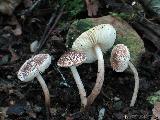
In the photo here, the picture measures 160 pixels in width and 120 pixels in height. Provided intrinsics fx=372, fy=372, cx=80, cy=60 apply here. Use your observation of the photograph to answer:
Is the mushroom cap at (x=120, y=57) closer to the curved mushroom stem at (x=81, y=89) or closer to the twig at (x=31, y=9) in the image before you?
the curved mushroom stem at (x=81, y=89)

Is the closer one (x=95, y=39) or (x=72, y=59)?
(x=72, y=59)

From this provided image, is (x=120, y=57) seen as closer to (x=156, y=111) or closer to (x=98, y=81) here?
(x=98, y=81)

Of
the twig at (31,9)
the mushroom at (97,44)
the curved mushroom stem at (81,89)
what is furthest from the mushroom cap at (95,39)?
the twig at (31,9)

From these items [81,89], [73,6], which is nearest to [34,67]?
[81,89]

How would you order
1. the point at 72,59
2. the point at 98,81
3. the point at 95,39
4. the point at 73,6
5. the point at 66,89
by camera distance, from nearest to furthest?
the point at 72,59 → the point at 95,39 → the point at 98,81 → the point at 66,89 → the point at 73,6

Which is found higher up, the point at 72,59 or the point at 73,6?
the point at 73,6

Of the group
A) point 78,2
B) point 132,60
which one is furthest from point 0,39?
point 132,60

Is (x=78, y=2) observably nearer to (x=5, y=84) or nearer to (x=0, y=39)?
(x=0, y=39)

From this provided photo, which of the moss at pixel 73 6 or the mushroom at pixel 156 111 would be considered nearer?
the mushroom at pixel 156 111
